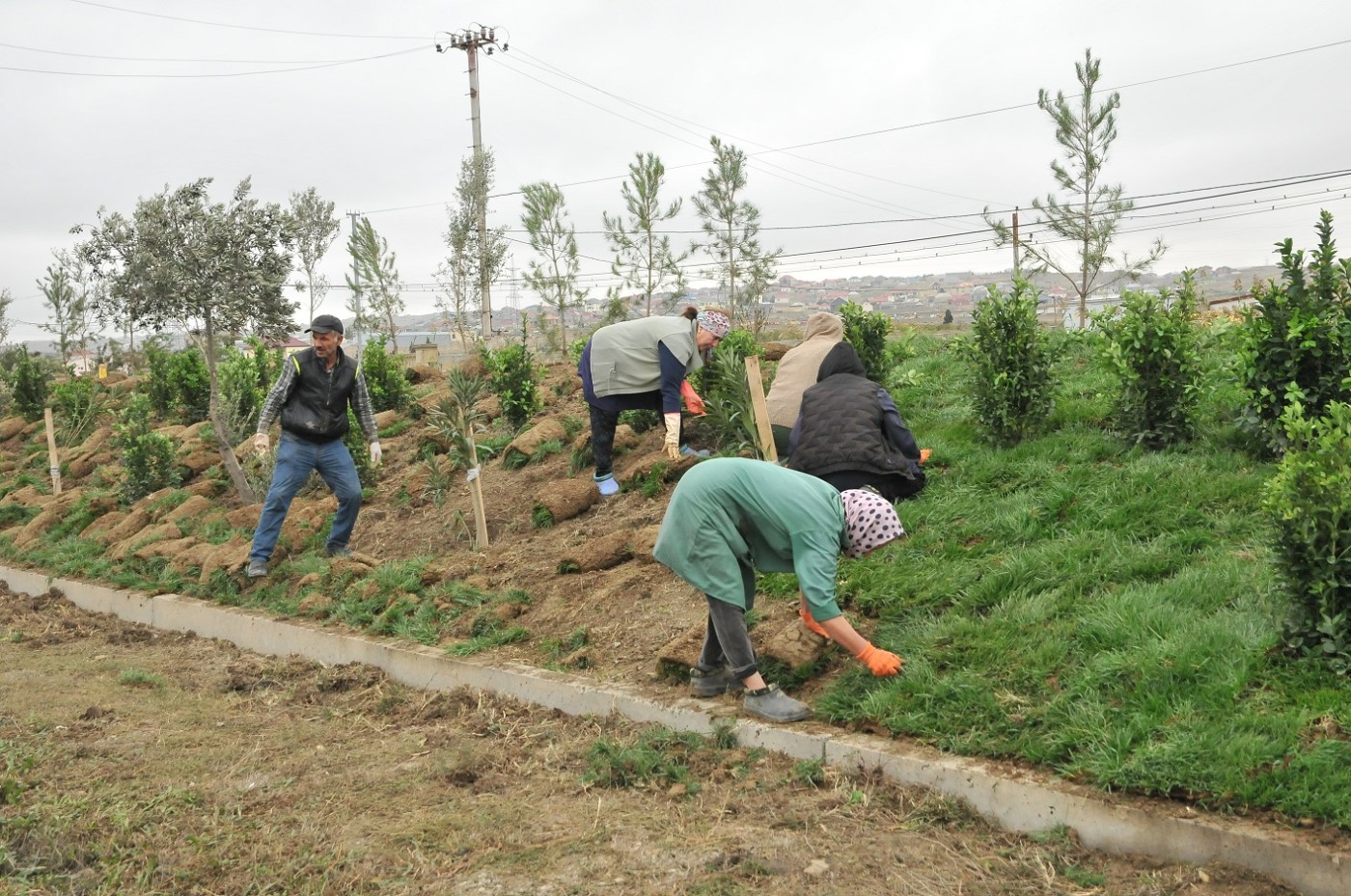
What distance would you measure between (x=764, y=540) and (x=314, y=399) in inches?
179

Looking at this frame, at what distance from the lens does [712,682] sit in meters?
5.36

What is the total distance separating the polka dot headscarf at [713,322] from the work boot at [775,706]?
12.0ft

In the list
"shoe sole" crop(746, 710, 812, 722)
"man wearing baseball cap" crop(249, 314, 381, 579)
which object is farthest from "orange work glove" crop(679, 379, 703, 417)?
"shoe sole" crop(746, 710, 812, 722)

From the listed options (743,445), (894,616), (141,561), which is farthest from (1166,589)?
(141,561)

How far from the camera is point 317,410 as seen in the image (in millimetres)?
8305

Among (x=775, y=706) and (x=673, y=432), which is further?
(x=673, y=432)

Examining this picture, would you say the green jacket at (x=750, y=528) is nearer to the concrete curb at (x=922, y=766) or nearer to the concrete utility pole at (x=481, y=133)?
the concrete curb at (x=922, y=766)

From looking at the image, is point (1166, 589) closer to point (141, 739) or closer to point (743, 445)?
point (743, 445)

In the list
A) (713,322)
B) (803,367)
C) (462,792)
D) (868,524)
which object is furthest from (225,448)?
(868,524)

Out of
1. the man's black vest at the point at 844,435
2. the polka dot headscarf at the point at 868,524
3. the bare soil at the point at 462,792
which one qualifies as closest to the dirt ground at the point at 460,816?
the bare soil at the point at 462,792

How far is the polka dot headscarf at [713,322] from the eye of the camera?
8086mm

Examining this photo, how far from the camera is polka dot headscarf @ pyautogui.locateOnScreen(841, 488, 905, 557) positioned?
478 cm

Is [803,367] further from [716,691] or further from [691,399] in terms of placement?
[716,691]

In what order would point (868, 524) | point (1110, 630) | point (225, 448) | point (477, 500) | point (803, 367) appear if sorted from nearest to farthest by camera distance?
1. point (1110, 630)
2. point (868, 524)
3. point (803, 367)
4. point (477, 500)
5. point (225, 448)
